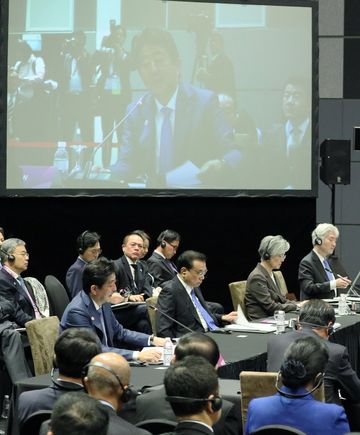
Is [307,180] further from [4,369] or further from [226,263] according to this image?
[4,369]

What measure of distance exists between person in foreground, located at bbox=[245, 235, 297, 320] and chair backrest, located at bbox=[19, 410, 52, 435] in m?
3.95

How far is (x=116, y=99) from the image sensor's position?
993cm

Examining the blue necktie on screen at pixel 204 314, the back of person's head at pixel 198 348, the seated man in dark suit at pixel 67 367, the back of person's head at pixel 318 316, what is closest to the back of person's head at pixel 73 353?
the seated man in dark suit at pixel 67 367

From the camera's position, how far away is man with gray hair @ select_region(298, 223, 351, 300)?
7.87 meters

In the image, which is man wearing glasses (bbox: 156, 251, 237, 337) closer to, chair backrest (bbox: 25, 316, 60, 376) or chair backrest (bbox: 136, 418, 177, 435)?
chair backrest (bbox: 25, 316, 60, 376)

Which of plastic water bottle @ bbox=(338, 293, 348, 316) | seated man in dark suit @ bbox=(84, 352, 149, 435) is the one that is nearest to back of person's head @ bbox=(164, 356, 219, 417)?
seated man in dark suit @ bbox=(84, 352, 149, 435)

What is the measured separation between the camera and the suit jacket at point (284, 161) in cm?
1029

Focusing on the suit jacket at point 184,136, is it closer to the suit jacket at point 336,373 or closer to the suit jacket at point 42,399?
the suit jacket at point 336,373

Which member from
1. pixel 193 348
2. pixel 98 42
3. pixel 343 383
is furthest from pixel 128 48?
pixel 193 348

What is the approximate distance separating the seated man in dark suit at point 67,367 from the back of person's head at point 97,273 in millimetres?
1357

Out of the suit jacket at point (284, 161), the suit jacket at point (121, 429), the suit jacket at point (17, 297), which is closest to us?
the suit jacket at point (121, 429)

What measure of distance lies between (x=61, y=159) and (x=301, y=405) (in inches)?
263

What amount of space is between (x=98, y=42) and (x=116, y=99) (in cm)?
61

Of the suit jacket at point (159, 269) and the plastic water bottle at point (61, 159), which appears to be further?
the plastic water bottle at point (61, 159)
